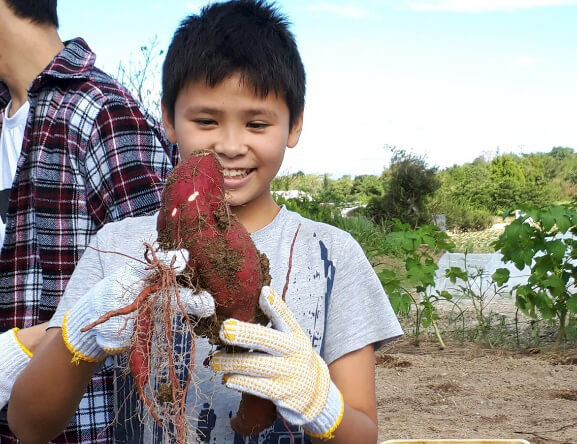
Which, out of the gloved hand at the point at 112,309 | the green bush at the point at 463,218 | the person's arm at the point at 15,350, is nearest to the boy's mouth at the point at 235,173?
the gloved hand at the point at 112,309

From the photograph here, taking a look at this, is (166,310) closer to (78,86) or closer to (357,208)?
(78,86)

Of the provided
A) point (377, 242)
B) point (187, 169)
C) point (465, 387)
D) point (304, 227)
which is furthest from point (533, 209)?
point (377, 242)

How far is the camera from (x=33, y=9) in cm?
205

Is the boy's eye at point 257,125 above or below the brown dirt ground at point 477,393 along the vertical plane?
above

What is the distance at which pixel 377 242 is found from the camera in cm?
897

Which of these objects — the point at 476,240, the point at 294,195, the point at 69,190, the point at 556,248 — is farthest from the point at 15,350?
the point at 476,240

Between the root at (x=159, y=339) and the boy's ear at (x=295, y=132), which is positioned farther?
the boy's ear at (x=295, y=132)

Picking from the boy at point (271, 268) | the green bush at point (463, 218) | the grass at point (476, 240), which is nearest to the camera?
the boy at point (271, 268)

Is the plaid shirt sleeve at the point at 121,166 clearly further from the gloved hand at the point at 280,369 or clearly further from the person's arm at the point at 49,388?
the gloved hand at the point at 280,369

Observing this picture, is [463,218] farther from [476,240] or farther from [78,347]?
[78,347]

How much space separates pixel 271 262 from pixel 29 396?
21.7 inches

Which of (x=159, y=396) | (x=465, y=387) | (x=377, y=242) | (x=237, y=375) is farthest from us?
(x=377, y=242)

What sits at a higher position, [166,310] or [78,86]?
[78,86]

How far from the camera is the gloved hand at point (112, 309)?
1281 millimetres
